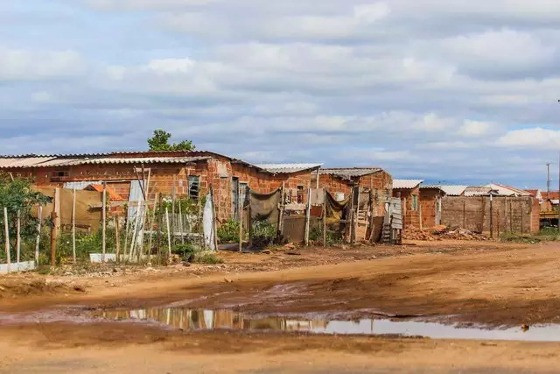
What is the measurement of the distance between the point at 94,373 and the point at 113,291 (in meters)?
8.53

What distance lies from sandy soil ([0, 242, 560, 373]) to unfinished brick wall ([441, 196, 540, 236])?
2735cm

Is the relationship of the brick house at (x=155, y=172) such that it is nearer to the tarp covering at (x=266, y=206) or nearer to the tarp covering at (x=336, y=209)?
the tarp covering at (x=266, y=206)

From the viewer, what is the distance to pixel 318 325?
13750mm

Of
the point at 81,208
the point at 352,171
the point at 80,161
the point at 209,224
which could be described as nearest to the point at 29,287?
the point at 81,208

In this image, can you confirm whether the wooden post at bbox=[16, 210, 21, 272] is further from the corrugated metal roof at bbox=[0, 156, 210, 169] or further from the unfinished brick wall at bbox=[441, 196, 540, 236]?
the unfinished brick wall at bbox=[441, 196, 540, 236]

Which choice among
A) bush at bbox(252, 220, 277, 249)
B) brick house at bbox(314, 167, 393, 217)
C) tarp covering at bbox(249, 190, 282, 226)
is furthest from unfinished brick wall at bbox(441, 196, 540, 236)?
bush at bbox(252, 220, 277, 249)

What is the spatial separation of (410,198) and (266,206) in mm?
25187

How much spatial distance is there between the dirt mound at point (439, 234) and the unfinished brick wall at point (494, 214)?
14.0ft

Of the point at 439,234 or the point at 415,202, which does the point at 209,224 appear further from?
the point at 415,202

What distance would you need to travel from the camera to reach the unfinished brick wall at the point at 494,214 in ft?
176

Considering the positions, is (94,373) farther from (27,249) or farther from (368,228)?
(368,228)

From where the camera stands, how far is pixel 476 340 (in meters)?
11.7

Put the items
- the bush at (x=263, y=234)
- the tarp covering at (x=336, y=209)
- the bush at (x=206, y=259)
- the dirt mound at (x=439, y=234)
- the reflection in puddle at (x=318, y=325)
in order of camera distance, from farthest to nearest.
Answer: the dirt mound at (x=439, y=234) → the tarp covering at (x=336, y=209) → the bush at (x=263, y=234) → the bush at (x=206, y=259) → the reflection in puddle at (x=318, y=325)

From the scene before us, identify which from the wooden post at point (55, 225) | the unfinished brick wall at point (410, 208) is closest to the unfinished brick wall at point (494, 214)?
Answer: the unfinished brick wall at point (410, 208)
